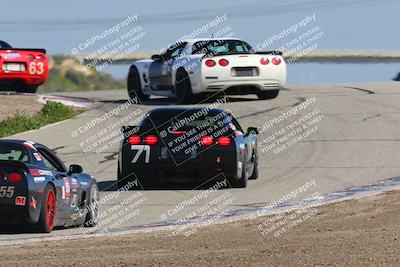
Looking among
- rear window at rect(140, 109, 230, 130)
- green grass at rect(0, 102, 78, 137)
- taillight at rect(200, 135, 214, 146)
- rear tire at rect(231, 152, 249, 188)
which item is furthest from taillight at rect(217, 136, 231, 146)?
green grass at rect(0, 102, 78, 137)

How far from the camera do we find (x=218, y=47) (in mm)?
24984

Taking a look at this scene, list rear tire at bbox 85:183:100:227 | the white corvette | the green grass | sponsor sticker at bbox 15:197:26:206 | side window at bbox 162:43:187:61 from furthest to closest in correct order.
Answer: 1. side window at bbox 162:43:187:61
2. the white corvette
3. the green grass
4. rear tire at bbox 85:183:100:227
5. sponsor sticker at bbox 15:197:26:206

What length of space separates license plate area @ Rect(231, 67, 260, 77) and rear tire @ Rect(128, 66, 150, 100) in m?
3.43

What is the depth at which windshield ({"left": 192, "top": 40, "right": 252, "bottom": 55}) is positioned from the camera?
24953 mm

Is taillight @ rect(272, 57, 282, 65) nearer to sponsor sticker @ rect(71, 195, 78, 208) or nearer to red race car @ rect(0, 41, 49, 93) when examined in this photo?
red race car @ rect(0, 41, 49, 93)

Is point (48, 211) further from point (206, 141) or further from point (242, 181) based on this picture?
point (242, 181)

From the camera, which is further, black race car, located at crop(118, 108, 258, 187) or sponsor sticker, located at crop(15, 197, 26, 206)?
black race car, located at crop(118, 108, 258, 187)

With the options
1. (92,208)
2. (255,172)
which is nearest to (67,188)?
(92,208)

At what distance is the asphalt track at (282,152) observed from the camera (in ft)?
47.5

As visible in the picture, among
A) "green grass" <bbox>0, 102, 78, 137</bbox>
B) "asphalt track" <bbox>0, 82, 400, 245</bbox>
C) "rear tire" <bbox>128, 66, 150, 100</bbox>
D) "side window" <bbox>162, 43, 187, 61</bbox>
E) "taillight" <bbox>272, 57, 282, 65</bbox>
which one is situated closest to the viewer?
"asphalt track" <bbox>0, 82, 400, 245</bbox>

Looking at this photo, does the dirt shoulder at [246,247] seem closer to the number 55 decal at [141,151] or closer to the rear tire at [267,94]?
the number 55 decal at [141,151]

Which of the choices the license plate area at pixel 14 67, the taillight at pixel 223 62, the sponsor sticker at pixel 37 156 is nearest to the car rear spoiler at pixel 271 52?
the taillight at pixel 223 62

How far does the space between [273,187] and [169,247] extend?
20.9 ft

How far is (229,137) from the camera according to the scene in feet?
52.6
